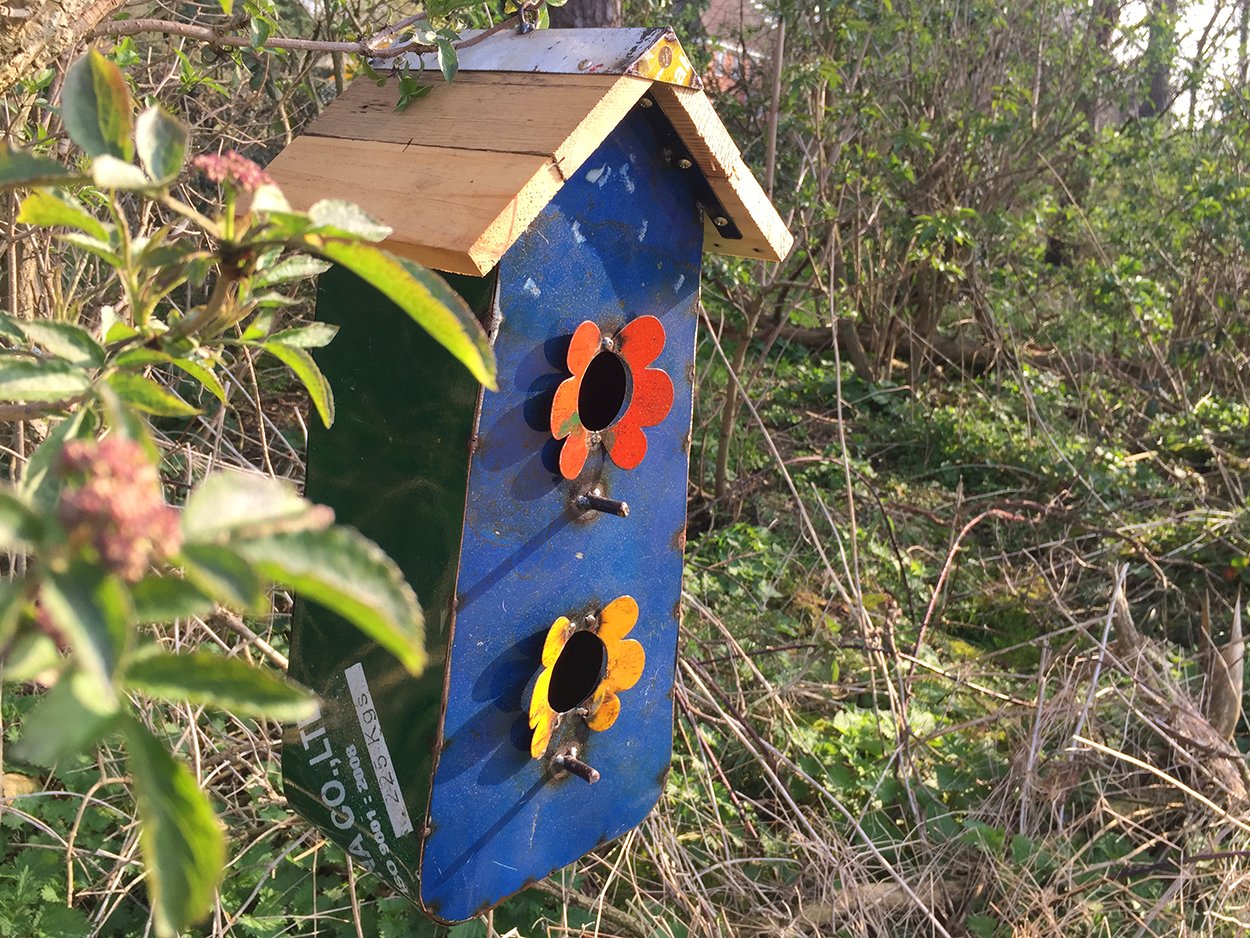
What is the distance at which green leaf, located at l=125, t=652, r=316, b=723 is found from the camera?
0.53 m

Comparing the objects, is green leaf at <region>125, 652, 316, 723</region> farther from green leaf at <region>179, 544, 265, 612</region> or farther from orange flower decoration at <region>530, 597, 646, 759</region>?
orange flower decoration at <region>530, 597, 646, 759</region>

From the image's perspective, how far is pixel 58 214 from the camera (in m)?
0.75

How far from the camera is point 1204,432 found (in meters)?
4.87

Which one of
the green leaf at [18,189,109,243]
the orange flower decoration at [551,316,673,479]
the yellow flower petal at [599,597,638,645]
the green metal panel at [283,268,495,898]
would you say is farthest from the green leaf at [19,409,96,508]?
the yellow flower petal at [599,597,638,645]

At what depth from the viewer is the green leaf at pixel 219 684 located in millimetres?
525

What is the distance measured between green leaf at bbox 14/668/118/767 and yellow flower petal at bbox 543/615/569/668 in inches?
51.4

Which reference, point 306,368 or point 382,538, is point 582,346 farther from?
point 306,368

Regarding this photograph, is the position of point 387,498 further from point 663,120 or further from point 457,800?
point 663,120

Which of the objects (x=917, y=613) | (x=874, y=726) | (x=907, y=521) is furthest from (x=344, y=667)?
(x=907, y=521)

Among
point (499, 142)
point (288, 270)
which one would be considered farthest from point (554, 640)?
point (288, 270)

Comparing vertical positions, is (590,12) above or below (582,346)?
above

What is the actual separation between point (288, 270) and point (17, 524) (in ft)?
1.44

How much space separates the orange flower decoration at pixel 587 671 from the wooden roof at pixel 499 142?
2.19ft

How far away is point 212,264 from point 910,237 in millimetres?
4899
